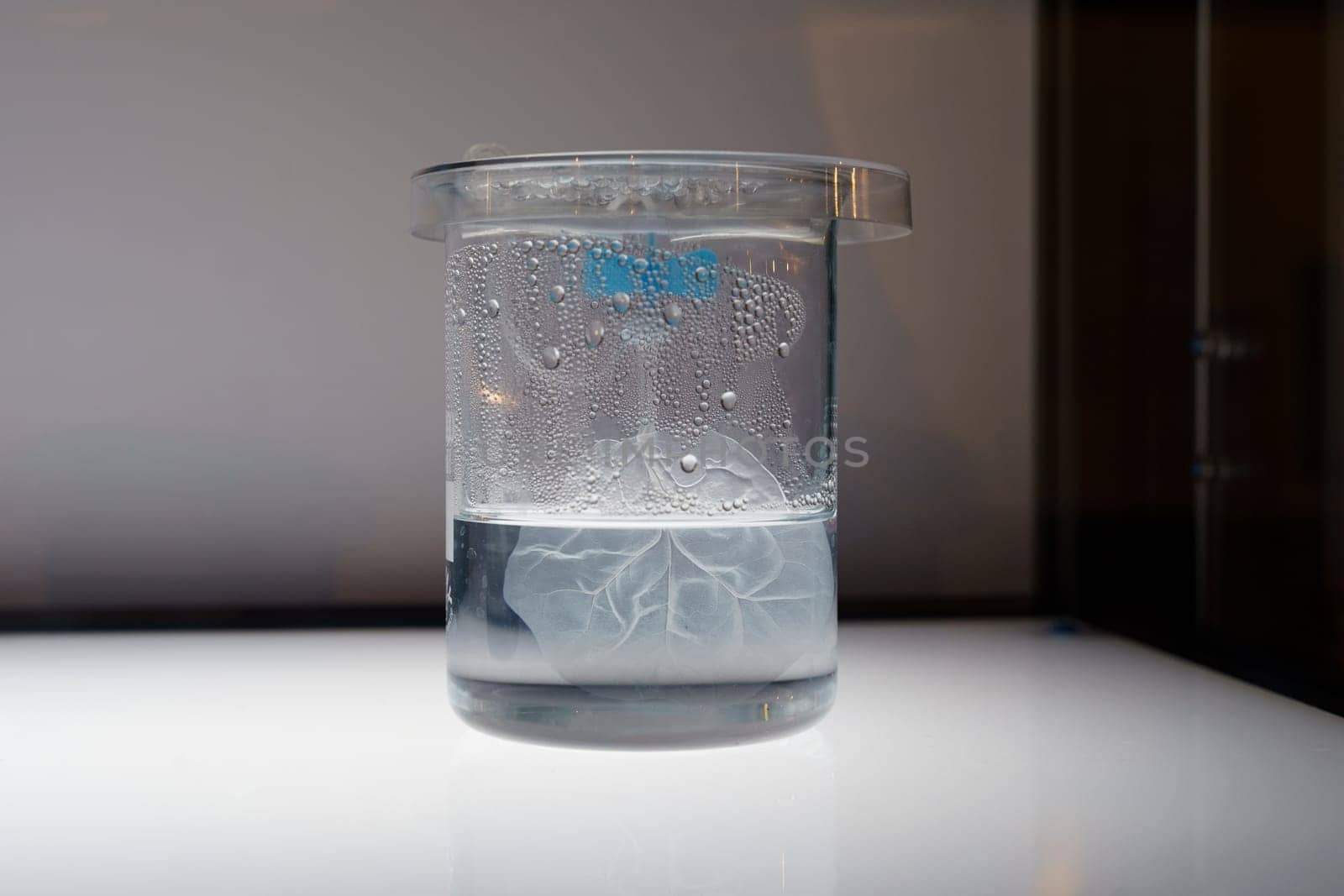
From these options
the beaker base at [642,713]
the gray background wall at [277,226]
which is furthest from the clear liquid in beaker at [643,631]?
the gray background wall at [277,226]

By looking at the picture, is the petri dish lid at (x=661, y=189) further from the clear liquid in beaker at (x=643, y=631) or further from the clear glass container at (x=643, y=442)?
the clear liquid in beaker at (x=643, y=631)

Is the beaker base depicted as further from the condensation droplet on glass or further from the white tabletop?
the condensation droplet on glass

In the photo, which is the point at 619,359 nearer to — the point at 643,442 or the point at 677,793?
the point at 643,442

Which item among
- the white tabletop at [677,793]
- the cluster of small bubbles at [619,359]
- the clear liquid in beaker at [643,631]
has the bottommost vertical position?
the white tabletop at [677,793]

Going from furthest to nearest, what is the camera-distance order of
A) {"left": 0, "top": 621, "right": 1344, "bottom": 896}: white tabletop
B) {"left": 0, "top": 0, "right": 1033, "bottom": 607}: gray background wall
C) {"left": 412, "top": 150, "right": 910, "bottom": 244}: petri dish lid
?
1. {"left": 0, "top": 0, "right": 1033, "bottom": 607}: gray background wall
2. {"left": 412, "top": 150, "right": 910, "bottom": 244}: petri dish lid
3. {"left": 0, "top": 621, "right": 1344, "bottom": 896}: white tabletop

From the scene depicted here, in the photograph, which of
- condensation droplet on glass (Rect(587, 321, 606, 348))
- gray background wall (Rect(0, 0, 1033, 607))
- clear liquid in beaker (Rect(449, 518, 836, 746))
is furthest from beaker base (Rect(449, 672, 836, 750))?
gray background wall (Rect(0, 0, 1033, 607))

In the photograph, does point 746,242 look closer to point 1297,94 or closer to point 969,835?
point 969,835
